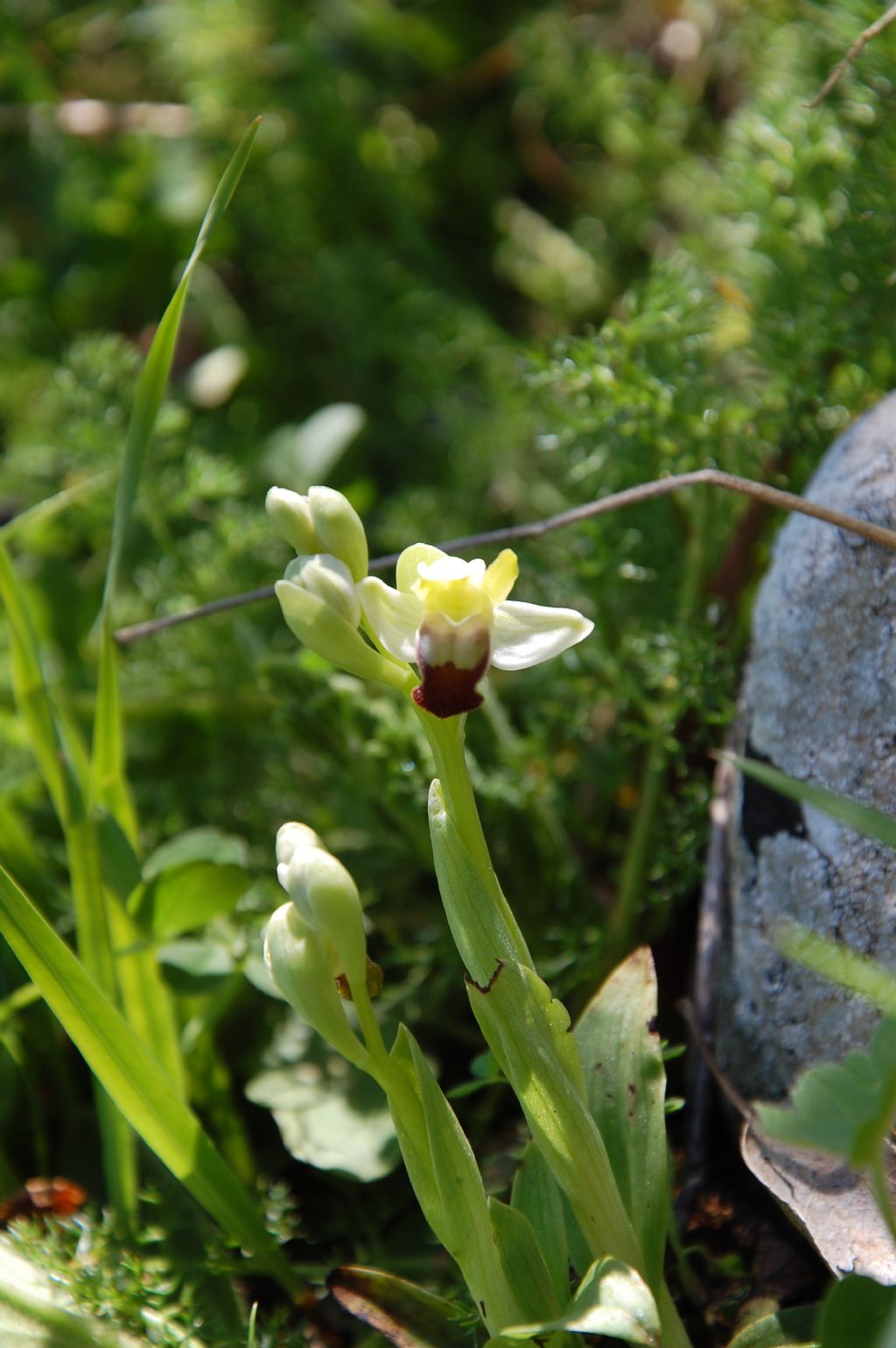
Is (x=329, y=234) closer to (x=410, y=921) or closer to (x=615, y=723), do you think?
(x=615, y=723)

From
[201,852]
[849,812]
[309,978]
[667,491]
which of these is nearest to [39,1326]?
[309,978]

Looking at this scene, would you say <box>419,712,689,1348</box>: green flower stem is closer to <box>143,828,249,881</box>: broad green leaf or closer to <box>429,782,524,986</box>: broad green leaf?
<box>429,782,524,986</box>: broad green leaf

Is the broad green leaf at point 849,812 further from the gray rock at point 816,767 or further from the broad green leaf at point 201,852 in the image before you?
the broad green leaf at point 201,852

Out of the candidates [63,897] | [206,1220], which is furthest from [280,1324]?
[63,897]

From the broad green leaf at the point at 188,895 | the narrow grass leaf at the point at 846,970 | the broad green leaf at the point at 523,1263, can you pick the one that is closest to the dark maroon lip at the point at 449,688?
the narrow grass leaf at the point at 846,970

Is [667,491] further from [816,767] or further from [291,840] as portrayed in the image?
[291,840]

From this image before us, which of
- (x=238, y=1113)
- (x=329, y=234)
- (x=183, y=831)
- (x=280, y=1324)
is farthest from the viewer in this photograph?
(x=329, y=234)
